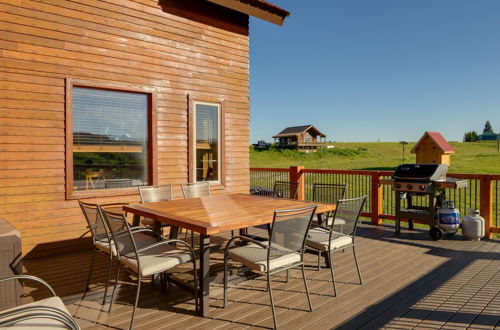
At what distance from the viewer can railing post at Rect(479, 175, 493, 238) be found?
16.3 feet

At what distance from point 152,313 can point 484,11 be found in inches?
972

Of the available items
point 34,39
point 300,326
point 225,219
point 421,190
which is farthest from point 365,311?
point 34,39

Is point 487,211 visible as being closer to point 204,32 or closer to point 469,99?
point 204,32

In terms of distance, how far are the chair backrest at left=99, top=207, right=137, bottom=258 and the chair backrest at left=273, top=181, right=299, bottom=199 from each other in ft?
7.69

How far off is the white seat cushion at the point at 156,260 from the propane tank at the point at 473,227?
437 centimetres

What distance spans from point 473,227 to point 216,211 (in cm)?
406

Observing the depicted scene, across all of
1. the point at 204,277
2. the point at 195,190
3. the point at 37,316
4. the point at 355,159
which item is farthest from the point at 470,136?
the point at 37,316

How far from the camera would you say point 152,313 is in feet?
8.64

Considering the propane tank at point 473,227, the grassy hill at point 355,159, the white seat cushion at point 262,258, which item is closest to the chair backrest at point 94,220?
the white seat cushion at point 262,258

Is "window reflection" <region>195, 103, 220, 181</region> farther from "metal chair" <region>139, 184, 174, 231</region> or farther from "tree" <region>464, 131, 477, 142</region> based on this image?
"tree" <region>464, 131, 477, 142</region>

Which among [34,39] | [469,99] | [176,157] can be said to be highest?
[469,99]

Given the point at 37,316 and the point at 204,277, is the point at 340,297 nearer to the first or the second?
the point at 204,277

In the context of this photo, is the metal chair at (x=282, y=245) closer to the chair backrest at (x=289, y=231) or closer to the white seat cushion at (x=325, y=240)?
the chair backrest at (x=289, y=231)

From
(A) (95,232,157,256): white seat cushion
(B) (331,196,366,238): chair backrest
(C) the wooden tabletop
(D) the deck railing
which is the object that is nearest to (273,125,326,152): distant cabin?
(D) the deck railing
